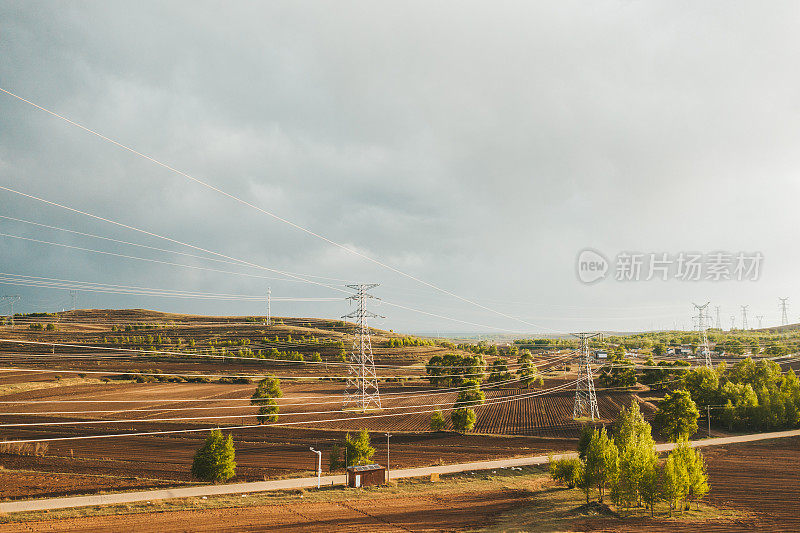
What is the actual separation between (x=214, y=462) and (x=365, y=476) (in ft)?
42.8

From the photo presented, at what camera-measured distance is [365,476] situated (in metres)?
37.6

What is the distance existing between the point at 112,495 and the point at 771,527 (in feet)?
153

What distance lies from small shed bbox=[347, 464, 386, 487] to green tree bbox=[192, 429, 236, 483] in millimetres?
10391

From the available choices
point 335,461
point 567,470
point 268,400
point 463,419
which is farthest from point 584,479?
point 268,400

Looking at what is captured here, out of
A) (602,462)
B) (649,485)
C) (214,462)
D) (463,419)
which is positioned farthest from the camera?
Result: (463,419)

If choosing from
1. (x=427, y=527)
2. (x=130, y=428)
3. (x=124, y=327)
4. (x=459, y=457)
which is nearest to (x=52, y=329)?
(x=124, y=327)

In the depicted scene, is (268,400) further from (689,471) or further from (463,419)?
(689,471)

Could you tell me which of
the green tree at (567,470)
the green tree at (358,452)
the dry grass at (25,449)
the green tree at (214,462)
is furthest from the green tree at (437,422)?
the dry grass at (25,449)

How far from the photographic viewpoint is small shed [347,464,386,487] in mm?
37219

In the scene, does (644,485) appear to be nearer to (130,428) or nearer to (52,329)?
(130,428)

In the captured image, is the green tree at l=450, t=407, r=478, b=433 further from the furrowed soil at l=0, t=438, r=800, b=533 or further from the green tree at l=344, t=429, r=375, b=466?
the green tree at l=344, t=429, r=375, b=466

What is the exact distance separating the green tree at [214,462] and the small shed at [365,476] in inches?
409

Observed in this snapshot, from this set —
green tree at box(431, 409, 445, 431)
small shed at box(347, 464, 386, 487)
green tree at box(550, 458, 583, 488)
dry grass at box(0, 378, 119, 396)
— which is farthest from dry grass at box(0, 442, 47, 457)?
green tree at box(550, 458, 583, 488)

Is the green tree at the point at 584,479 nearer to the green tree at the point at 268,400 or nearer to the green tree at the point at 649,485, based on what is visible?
the green tree at the point at 649,485
